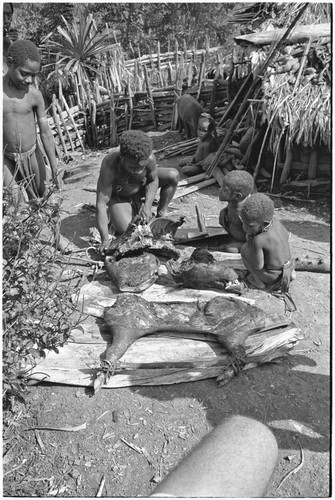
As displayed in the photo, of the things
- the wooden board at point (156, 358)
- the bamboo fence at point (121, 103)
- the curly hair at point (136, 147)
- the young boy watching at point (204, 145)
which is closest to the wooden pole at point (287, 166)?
the young boy watching at point (204, 145)

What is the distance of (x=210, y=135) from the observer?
854cm

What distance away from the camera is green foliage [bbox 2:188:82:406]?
8.90 ft

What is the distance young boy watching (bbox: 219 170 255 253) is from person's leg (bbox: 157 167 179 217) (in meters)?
0.88

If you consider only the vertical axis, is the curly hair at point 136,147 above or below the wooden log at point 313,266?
above

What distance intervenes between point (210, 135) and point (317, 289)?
432 cm

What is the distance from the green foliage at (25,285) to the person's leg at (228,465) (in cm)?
124

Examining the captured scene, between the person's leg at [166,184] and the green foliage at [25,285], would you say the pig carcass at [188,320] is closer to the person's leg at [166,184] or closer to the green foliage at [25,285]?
the green foliage at [25,285]

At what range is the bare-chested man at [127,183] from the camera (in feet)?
16.5

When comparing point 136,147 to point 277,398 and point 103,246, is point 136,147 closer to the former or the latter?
point 103,246

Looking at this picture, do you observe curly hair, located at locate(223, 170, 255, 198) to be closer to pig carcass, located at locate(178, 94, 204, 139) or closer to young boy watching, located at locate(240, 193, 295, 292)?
young boy watching, located at locate(240, 193, 295, 292)

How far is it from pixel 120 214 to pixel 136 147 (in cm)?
84

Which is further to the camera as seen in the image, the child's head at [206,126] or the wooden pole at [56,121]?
the wooden pole at [56,121]

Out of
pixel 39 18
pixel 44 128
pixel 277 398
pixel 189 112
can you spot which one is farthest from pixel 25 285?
pixel 39 18

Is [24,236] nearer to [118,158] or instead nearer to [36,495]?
[36,495]
